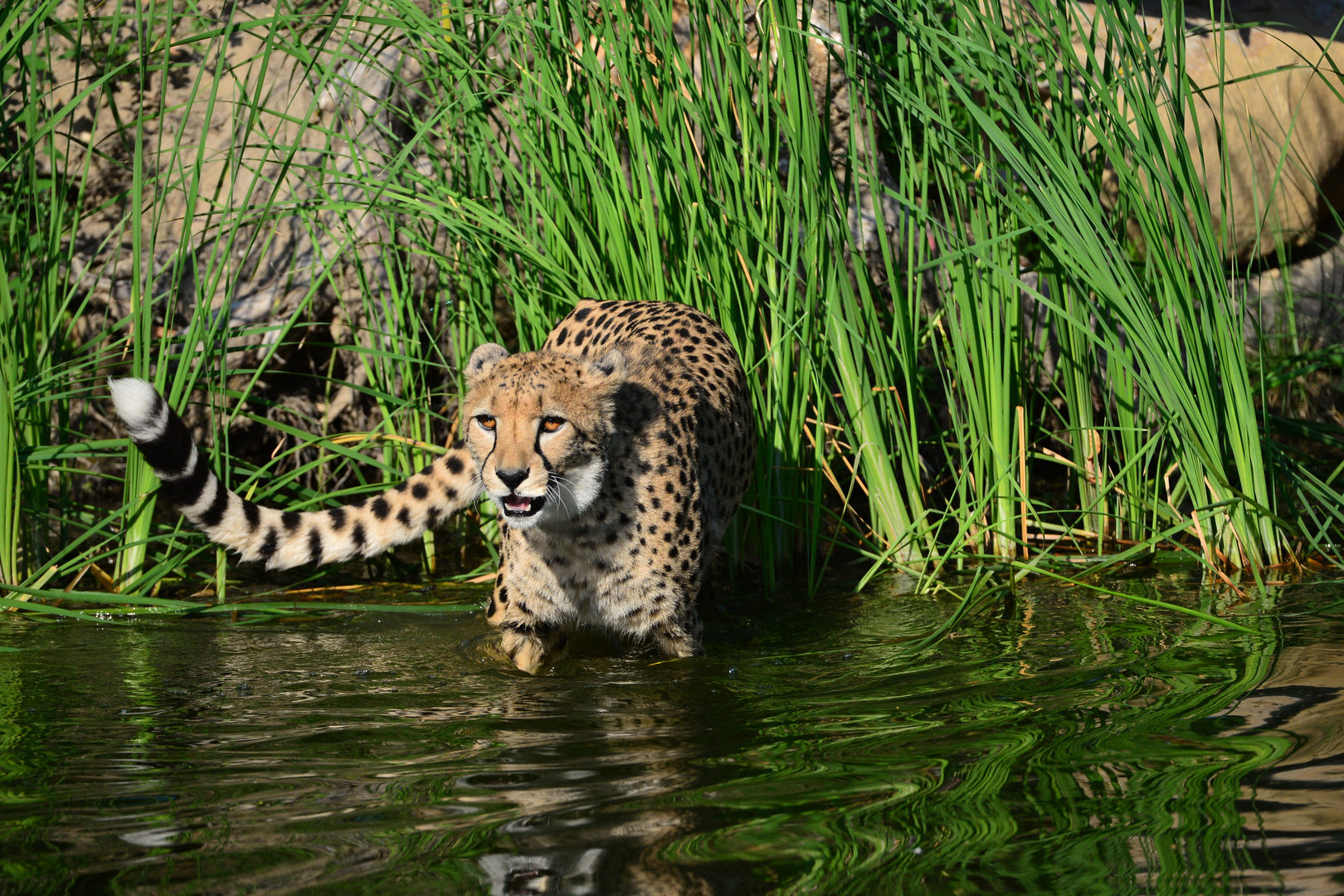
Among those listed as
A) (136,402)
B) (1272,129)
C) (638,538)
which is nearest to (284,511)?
(136,402)

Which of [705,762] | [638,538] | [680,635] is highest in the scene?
[638,538]

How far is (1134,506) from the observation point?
4309mm

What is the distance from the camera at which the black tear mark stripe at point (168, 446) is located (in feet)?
11.2

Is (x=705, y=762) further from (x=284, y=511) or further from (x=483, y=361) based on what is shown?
(x=284, y=511)

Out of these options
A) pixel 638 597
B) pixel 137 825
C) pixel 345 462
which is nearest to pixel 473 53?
pixel 345 462

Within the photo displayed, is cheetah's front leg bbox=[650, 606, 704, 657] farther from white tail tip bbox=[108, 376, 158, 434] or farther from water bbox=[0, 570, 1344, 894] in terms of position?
white tail tip bbox=[108, 376, 158, 434]

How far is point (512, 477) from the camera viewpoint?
306 cm

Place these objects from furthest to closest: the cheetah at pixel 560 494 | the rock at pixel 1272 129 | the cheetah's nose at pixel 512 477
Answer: the rock at pixel 1272 129 < the cheetah at pixel 560 494 < the cheetah's nose at pixel 512 477

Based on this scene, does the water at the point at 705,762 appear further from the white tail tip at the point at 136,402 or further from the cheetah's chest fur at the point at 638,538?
the white tail tip at the point at 136,402

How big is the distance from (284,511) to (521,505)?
102 cm

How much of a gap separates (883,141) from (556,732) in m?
4.02

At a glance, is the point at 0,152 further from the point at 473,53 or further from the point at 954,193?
the point at 954,193

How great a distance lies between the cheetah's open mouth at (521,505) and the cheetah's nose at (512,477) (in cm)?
3

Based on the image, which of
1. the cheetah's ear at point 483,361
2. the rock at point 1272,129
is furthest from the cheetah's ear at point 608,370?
the rock at point 1272,129
